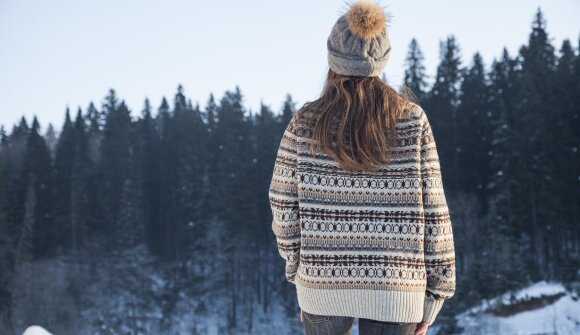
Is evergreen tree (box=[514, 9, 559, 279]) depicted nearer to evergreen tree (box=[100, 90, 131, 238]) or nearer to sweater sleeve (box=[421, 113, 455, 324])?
evergreen tree (box=[100, 90, 131, 238])

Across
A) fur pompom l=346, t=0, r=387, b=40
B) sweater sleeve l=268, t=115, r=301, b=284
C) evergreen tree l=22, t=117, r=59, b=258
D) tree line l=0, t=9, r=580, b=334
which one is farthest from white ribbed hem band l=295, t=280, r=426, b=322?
evergreen tree l=22, t=117, r=59, b=258

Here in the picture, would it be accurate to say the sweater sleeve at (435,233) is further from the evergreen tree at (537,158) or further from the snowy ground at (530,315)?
the evergreen tree at (537,158)

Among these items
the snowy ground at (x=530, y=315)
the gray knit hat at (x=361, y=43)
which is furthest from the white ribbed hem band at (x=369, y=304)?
the snowy ground at (x=530, y=315)

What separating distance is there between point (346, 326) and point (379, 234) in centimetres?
40

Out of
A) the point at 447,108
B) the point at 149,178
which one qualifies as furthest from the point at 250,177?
the point at 447,108

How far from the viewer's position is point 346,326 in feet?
9.34

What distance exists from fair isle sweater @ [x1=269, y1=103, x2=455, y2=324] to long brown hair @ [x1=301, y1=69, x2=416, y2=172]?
2.0 inches

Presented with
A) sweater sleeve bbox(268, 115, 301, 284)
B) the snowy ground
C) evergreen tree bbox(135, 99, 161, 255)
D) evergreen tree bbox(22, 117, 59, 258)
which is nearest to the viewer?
sweater sleeve bbox(268, 115, 301, 284)

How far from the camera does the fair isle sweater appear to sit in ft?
9.07

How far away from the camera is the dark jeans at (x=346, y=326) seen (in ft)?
9.06

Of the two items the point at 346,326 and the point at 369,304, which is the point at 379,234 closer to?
the point at 369,304

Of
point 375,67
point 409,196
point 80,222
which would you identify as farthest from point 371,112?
point 80,222

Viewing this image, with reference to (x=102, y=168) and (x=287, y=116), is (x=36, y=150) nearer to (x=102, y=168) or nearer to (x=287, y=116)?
(x=102, y=168)

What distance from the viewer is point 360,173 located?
2809 mm
